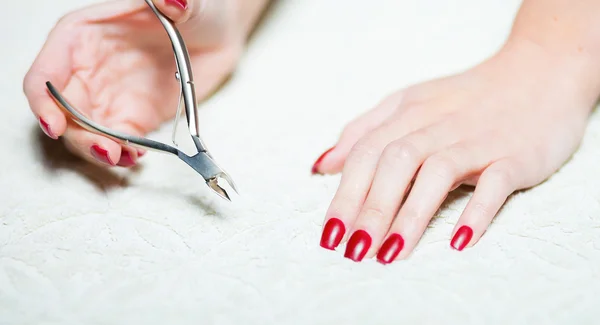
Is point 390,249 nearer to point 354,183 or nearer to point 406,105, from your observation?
point 354,183

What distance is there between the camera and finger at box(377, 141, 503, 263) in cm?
50

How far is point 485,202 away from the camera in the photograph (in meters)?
0.52

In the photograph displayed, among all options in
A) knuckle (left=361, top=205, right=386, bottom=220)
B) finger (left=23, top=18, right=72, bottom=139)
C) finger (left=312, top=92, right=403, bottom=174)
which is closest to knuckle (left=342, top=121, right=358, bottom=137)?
finger (left=312, top=92, right=403, bottom=174)

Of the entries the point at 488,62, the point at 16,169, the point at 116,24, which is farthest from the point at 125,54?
the point at 488,62

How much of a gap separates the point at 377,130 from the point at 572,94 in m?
0.18

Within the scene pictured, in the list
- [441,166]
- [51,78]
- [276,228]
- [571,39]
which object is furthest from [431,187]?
[51,78]

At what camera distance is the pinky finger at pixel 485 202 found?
506mm

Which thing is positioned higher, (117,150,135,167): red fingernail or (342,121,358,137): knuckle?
(342,121,358,137): knuckle

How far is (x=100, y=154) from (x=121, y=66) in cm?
13

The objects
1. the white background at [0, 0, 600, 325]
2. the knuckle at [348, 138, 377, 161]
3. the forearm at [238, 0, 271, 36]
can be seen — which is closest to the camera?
the white background at [0, 0, 600, 325]

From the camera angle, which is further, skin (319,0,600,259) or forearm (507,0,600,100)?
forearm (507,0,600,100)

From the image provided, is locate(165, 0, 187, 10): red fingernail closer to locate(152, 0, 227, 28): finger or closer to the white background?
locate(152, 0, 227, 28): finger

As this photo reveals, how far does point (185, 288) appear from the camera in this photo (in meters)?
0.47

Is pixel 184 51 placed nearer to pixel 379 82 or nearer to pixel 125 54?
pixel 125 54
